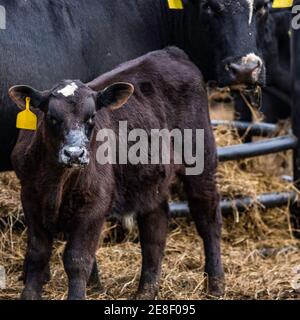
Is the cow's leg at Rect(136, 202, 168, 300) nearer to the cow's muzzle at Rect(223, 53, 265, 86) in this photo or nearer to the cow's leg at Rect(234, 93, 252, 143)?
the cow's muzzle at Rect(223, 53, 265, 86)

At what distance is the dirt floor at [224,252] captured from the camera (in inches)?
238

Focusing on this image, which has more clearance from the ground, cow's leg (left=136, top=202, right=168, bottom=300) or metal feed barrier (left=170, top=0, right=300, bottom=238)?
metal feed barrier (left=170, top=0, right=300, bottom=238)

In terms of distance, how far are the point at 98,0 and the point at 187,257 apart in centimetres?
183

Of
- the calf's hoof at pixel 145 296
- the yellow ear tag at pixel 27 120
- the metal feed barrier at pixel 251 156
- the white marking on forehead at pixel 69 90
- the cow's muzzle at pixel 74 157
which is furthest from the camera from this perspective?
the metal feed barrier at pixel 251 156

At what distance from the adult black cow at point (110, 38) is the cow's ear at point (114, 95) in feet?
2.73

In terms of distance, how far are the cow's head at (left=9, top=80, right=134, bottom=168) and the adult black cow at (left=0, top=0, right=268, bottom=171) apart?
31.0 inches

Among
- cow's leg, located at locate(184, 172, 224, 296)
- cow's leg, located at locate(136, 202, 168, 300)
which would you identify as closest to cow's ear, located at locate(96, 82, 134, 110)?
cow's leg, located at locate(136, 202, 168, 300)

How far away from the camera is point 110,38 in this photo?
20.3ft

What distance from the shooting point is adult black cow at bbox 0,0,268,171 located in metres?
5.84

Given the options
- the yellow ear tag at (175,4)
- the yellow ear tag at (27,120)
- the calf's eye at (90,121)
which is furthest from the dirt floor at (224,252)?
the yellow ear tag at (175,4)

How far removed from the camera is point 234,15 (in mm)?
6164

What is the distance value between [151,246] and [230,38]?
1.37 metres

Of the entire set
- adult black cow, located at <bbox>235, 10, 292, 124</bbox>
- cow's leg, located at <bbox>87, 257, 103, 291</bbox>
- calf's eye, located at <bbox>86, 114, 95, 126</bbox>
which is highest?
adult black cow, located at <bbox>235, 10, 292, 124</bbox>

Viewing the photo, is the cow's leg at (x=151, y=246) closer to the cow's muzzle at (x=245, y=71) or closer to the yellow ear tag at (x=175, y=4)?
the cow's muzzle at (x=245, y=71)
